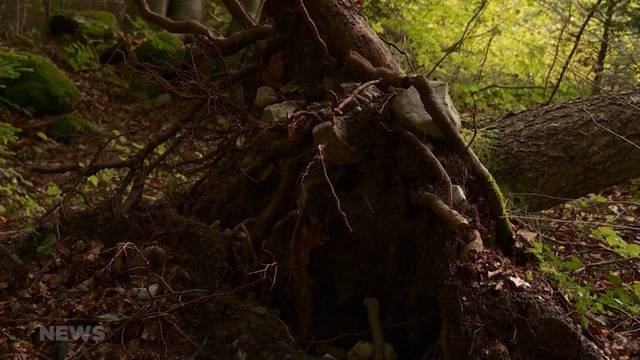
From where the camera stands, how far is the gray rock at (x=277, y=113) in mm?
3475

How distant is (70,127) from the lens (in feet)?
25.7

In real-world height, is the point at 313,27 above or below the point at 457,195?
above

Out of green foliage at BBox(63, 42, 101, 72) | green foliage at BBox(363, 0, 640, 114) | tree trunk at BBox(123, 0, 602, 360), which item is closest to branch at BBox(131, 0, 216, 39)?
tree trunk at BBox(123, 0, 602, 360)

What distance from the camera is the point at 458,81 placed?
33.2 feet

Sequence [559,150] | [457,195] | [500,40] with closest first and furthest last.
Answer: [457,195] → [559,150] → [500,40]

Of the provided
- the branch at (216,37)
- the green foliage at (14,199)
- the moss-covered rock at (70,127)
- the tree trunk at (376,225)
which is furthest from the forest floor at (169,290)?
the moss-covered rock at (70,127)

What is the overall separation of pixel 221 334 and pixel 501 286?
138cm

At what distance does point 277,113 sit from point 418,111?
2.82 feet

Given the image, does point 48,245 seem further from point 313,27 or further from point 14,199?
point 14,199

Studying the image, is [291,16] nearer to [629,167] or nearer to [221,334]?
[221,334]

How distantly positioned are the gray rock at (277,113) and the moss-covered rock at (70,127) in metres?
5.17

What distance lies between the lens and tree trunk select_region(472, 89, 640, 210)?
4012mm

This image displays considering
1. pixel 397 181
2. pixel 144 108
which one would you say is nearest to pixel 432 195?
pixel 397 181

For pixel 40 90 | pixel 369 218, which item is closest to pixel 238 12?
pixel 369 218
